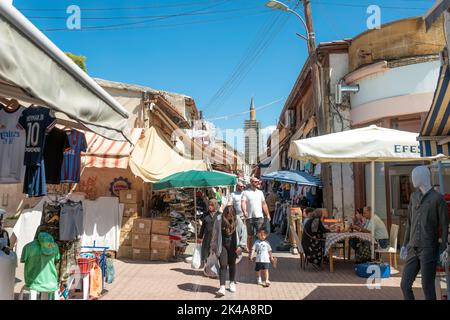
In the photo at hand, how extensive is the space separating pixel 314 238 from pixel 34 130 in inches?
245

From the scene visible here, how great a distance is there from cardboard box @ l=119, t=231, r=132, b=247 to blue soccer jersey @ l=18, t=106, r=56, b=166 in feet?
19.5

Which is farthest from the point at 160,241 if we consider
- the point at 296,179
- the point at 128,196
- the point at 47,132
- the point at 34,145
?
the point at 34,145

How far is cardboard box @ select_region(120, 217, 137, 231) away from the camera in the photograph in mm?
10195

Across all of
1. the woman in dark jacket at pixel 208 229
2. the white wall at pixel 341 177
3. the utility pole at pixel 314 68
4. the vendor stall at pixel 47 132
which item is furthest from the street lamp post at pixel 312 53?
the vendor stall at pixel 47 132

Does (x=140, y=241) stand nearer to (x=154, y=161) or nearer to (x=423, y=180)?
(x=154, y=161)

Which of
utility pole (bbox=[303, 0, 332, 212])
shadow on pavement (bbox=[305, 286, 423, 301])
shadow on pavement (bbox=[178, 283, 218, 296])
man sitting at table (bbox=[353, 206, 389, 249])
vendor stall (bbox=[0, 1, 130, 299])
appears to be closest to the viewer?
vendor stall (bbox=[0, 1, 130, 299])

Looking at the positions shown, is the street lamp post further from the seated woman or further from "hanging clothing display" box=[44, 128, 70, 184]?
"hanging clothing display" box=[44, 128, 70, 184]

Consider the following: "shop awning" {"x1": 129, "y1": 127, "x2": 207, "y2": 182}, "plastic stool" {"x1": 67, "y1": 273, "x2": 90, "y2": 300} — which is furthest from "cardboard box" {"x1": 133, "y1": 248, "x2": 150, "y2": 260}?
"plastic stool" {"x1": 67, "y1": 273, "x2": 90, "y2": 300}

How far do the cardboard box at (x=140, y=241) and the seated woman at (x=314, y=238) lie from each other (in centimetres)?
393

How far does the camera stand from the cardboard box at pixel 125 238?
33.3 ft

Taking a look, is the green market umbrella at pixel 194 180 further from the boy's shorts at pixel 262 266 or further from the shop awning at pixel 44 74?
the shop awning at pixel 44 74

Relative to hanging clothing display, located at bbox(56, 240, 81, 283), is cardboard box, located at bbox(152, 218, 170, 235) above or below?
above

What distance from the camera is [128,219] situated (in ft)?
33.7
